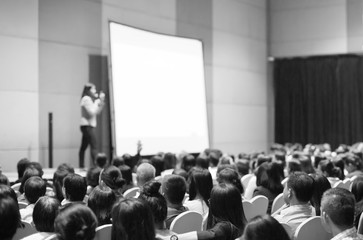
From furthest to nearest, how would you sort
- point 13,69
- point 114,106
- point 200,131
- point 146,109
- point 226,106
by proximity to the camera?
point 226,106 → point 200,131 → point 146,109 → point 114,106 → point 13,69

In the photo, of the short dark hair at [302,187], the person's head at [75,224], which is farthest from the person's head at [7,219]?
the short dark hair at [302,187]

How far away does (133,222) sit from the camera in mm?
2367

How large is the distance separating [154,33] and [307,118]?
5968mm

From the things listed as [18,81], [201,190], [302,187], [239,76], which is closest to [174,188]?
[201,190]

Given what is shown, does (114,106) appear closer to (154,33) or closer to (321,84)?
(154,33)

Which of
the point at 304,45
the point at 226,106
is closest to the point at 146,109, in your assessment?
the point at 226,106

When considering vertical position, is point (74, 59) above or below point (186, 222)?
above

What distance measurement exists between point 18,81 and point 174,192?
576 centimetres

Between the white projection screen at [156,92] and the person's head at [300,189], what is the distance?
20.0 feet

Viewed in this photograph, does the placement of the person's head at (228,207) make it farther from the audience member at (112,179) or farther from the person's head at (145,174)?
the person's head at (145,174)

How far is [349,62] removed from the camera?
47.7 feet

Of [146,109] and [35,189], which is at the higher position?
[146,109]

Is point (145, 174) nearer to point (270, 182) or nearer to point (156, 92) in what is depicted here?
point (270, 182)

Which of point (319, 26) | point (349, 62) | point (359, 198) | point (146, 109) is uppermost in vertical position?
point (319, 26)
